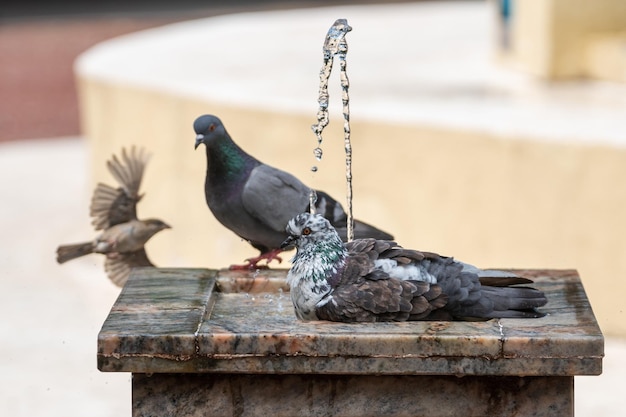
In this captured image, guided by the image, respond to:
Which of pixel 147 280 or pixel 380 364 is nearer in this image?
pixel 380 364

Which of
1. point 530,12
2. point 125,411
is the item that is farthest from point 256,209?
point 530,12

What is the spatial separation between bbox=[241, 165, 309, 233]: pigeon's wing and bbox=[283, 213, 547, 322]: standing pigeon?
666 millimetres

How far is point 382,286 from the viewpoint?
347 cm

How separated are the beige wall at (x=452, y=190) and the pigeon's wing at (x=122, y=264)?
2.20 m

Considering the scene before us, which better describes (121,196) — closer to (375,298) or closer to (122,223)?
(122,223)

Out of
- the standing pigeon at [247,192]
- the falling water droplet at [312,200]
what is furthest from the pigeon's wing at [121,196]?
the falling water droplet at [312,200]

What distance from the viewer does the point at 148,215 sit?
7.99 metres

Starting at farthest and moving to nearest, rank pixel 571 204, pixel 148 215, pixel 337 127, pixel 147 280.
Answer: pixel 148 215 → pixel 337 127 → pixel 571 204 → pixel 147 280

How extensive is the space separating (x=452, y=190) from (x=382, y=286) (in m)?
3.20

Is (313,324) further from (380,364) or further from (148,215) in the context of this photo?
(148,215)

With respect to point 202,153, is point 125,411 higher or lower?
lower

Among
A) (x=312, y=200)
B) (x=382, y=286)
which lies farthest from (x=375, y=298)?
(x=312, y=200)

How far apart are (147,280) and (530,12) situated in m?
→ 5.42

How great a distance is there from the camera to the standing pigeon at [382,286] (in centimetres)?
345
